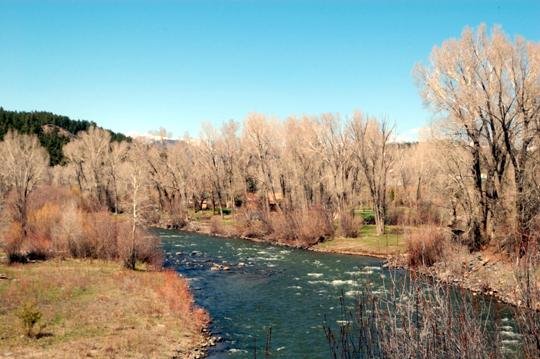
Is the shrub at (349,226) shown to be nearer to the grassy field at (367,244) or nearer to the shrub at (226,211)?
the grassy field at (367,244)

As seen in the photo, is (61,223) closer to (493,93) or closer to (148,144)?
(493,93)

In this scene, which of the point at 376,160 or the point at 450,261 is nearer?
the point at 450,261

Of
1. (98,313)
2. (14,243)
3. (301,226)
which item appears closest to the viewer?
(98,313)

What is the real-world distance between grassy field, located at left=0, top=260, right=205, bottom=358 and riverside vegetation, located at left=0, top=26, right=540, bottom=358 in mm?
4505

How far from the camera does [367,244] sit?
1853 inches

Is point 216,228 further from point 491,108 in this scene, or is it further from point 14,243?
point 491,108

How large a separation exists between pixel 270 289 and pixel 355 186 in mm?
31304

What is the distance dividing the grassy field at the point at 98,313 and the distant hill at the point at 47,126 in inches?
4314

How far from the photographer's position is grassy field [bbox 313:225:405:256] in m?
44.2

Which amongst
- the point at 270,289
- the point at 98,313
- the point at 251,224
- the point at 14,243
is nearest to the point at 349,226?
the point at 251,224

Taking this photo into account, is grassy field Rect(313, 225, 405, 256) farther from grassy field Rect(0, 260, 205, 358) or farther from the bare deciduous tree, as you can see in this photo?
grassy field Rect(0, 260, 205, 358)

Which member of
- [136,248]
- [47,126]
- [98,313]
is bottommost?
[98,313]

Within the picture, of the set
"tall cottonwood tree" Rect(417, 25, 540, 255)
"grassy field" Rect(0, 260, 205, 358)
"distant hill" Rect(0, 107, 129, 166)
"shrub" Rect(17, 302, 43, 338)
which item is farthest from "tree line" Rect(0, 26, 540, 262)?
"distant hill" Rect(0, 107, 129, 166)

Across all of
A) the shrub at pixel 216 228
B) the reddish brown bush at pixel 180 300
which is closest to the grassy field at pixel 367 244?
the shrub at pixel 216 228
